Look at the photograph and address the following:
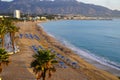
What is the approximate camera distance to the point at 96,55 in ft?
253

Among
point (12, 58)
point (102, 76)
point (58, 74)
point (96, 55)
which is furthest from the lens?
point (96, 55)

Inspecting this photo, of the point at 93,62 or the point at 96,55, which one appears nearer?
the point at 93,62

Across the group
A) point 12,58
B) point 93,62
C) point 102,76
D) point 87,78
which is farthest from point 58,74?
point 93,62

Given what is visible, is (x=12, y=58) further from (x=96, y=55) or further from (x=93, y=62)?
(x=96, y=55)

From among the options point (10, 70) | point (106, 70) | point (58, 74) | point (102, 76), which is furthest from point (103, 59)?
point (10, 70)

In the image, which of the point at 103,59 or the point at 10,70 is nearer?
the point at 10,70

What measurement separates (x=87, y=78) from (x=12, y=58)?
630 inches

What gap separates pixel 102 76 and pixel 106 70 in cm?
763

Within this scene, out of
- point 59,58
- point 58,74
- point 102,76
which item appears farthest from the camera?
point 59,58

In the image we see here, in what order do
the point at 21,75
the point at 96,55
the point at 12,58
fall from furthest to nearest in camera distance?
the point at 96,55 < the point at 12,58 < the point at 21,75

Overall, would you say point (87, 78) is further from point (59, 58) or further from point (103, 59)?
point (103, 59)

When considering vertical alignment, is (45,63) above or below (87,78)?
above

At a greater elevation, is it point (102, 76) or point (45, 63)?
point (45, 63)

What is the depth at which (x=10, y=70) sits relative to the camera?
45.6 metres
